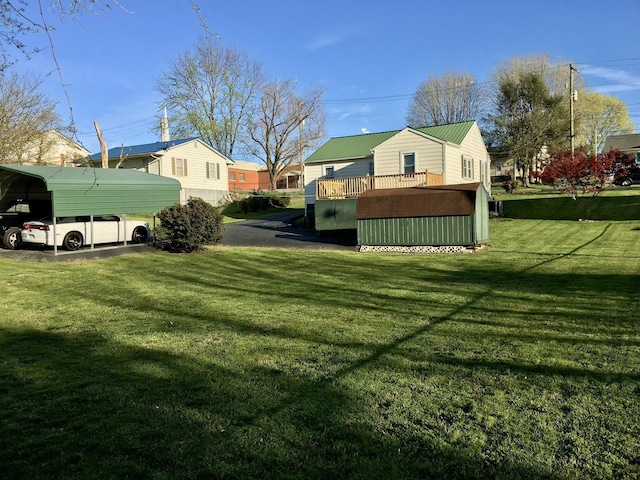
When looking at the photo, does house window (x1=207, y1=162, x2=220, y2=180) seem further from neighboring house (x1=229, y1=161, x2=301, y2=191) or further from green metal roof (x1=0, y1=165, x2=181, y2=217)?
neighboring house (x1=229, y1=161, x2=301, y2=191)

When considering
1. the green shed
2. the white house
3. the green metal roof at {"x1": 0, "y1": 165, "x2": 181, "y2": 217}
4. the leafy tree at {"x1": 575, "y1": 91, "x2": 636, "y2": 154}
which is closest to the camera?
the green metal roof at {"x1": 0, "y1": 165, "x2": 181, "y2": 217}

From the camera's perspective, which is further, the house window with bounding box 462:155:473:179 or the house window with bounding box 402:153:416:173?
the house window with bounding box 462:155:473:179

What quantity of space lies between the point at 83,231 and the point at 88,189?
177 centimetres

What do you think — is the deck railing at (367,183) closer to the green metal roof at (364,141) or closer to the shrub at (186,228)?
the green metal roof at (364,141)

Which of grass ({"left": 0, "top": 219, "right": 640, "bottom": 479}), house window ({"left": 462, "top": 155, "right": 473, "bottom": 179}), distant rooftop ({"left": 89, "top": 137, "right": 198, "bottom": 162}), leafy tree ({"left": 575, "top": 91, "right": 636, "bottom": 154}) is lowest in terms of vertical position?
grass ({"left": 0, "top": 219, "right": 640, "bottom": 479})

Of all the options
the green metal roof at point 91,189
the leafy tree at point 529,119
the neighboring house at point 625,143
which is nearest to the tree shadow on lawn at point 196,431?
the green metal roof at point 91,189

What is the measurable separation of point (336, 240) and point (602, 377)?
17.4 meters

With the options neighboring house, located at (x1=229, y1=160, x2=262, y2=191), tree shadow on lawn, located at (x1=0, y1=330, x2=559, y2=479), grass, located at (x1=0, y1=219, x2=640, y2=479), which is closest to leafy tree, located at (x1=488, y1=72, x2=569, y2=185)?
neighboring house, located at (x1=229, y1=160, x2=262, y2=191)

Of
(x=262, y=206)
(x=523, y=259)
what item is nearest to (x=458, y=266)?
(x=523, y=259)

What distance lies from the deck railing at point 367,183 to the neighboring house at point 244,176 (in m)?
35.4

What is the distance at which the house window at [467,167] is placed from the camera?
86.6 ft

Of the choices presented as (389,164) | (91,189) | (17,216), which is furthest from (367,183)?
(17,216)

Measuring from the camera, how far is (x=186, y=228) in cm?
1628

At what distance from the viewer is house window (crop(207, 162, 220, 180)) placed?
120ft
